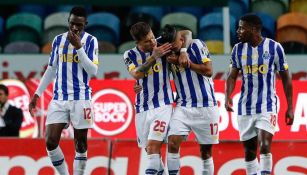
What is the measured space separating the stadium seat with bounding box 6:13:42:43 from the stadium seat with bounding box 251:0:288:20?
360cm

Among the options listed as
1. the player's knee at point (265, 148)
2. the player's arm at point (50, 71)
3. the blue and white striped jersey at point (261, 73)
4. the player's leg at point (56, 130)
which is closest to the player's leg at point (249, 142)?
the blue and white striped jersey at point (261, 73)

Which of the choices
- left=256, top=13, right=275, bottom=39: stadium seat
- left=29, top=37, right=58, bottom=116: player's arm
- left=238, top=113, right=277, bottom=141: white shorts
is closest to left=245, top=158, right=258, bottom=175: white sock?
left=238, top=113, right=277, bottom=141: white shorts

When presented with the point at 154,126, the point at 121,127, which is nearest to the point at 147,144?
the point at 154,126

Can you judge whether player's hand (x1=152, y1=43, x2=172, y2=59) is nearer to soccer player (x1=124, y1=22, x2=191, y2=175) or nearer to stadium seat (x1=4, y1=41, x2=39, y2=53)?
soccer player (x1=124, y1=22, x2=191, y2=175)

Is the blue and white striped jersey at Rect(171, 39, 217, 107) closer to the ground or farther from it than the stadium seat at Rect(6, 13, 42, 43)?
closer to the ground

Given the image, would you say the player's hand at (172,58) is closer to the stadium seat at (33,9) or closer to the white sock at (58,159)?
the white sock at (58,159)

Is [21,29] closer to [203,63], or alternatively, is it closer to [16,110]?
[16,110]

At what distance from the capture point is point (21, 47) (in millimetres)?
16453

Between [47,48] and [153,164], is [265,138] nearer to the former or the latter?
[153,164]

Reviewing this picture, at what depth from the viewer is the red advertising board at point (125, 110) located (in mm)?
14992

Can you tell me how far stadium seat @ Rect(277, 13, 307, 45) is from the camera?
669 inches

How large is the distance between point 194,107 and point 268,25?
659 centimetres

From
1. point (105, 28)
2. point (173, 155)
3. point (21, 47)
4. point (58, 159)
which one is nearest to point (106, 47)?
point (105, 28)

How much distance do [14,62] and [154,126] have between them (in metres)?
5.46
